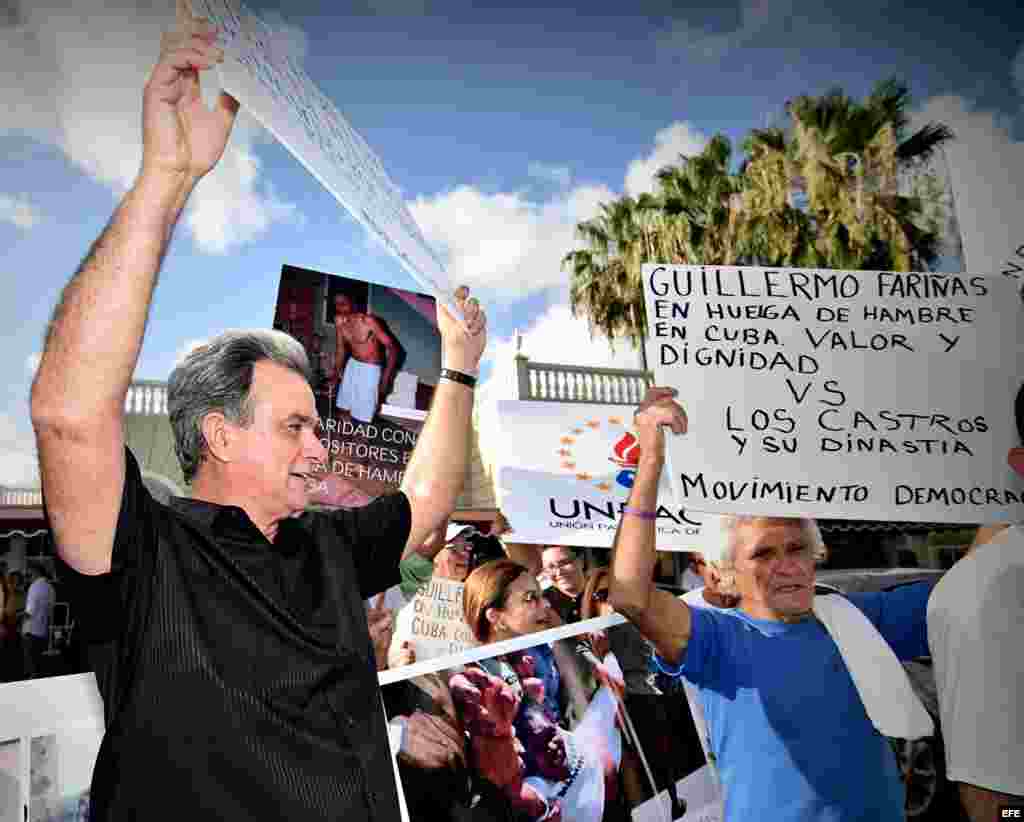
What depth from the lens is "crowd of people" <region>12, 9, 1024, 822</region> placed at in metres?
1.13

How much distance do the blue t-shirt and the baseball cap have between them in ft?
3.35

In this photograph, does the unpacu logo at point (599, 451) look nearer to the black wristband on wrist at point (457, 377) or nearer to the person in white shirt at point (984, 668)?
the person in white shirt at point (984, 668)

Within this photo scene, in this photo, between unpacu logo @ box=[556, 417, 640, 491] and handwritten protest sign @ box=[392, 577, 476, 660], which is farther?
unpacu logo @ box=[556, 417, 640, 491]

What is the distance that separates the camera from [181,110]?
4.03ft

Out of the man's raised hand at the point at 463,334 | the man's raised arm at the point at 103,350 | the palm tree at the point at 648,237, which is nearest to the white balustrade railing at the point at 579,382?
the palm tree at the point at 648,237

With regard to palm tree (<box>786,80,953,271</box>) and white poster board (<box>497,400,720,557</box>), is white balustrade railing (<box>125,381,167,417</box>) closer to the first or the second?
white poster board (<box>497,400,720,557</box>)

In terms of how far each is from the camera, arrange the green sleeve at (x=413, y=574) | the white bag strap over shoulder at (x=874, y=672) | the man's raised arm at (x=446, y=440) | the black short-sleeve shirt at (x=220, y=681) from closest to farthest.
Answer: the black short-sleeve shirt at (x=220, y=681), the man's raised arm at (x=446, y=440), the white bag strap over shoulder at (x=874, y=672), the green sleeve at (x=413, y=574)

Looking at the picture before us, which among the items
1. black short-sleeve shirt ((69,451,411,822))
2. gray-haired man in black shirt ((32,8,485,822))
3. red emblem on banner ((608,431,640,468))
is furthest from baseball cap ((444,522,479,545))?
black short-sleeve shirt ((69,451,411,822))

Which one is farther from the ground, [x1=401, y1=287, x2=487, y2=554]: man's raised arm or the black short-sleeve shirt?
[x1=401, y1=287, x2=487, y2=554]: man's raised arm

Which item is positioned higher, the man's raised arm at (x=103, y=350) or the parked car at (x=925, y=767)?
A: the man's raised arm at (x=103, y=350)

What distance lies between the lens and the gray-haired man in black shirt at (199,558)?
1.08 meters

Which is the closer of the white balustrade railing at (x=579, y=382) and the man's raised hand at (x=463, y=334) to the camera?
the man's raised hand at (x=463, y=334)

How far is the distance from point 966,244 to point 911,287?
0.34 m

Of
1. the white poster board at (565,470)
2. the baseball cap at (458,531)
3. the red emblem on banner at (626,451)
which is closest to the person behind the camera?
the baseball cap at (458,531)
